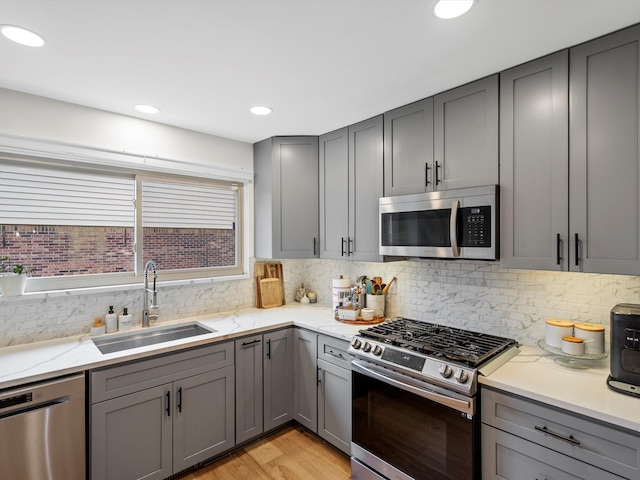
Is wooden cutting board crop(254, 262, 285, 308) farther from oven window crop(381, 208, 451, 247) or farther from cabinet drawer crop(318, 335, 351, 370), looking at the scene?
oven window crop(381, 208, 451, 247)

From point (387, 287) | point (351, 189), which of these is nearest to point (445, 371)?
point (387, 287)

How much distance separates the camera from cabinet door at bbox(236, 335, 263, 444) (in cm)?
247

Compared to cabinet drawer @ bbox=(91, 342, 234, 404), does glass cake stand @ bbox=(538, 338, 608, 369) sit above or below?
above

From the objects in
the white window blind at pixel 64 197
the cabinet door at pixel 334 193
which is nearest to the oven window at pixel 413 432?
the cabinet door at pixel 334 193

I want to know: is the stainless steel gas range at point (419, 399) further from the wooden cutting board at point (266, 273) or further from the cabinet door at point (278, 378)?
the wooden cutting board at point (266, 273)

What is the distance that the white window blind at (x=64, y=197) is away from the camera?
2172 millimetres

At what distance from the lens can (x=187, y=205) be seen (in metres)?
2.95

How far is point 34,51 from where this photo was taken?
5.42 ft

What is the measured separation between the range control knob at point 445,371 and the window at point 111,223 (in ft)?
6.81

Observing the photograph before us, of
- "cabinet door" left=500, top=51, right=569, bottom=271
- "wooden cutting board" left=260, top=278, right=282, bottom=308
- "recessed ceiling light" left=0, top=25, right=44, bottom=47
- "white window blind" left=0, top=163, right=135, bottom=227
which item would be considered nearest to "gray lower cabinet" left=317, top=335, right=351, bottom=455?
"wooden cutting board" left=260, top=278, right=282, bottom=308

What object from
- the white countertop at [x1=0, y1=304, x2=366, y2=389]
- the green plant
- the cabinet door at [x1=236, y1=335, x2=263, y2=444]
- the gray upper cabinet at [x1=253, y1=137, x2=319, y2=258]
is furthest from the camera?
the gray upper cabinet at [x1=253, y1=137, x2=319, y2=258]

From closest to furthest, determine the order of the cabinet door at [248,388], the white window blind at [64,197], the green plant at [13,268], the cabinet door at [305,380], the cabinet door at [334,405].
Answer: the green plant at [13,268]
the white window blind at [64,197]
the cabinet door at [334,405]
the cabinet door at [248,388]
the cabinet door at [305,380]

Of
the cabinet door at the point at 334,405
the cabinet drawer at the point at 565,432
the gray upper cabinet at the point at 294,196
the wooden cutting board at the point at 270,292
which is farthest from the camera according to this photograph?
the wooden cutting board at the point at 270,292

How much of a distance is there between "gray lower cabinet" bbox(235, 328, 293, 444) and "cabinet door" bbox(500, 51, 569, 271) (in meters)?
1.71
